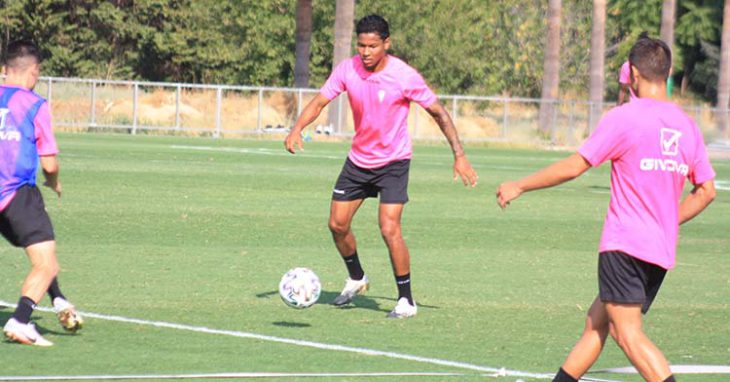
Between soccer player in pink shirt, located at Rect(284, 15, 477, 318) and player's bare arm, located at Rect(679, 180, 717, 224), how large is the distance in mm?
3138

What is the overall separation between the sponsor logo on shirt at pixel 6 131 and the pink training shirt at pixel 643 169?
3.69 meters

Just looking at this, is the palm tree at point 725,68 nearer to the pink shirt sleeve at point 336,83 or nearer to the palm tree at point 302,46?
the palm tree at point 302,46

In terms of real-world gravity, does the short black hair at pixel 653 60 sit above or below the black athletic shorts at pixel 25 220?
above

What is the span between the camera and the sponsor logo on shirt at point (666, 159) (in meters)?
6.90

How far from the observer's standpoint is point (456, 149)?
10648 mm

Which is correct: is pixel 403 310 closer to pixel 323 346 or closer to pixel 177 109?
pixel 323 346

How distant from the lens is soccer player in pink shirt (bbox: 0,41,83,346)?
878cm

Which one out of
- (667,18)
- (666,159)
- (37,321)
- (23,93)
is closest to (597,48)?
(667,18)

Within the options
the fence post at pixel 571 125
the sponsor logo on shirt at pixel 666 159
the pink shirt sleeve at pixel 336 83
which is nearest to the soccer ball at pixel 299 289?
the pink shirt sleeve at pixel 336 83

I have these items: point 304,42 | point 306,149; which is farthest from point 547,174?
point 304,42

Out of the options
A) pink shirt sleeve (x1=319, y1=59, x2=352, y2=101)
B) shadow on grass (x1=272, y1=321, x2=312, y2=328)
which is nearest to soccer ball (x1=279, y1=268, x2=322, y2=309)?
shadow on grass (x1=272, y1=321, x2=312, y2=328)

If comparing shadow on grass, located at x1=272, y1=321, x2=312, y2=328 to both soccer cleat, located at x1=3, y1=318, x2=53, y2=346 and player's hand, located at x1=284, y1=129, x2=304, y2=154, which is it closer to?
player's hand, located at x1=284, y1=129, x2=304, y2=154

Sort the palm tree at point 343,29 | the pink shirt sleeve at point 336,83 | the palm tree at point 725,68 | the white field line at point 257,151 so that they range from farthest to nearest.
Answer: the palm tree at point 725,68 < the palm tree at point 343,29 < the white field line at point 257,151 < the pink shirt sleeve at point 336,83

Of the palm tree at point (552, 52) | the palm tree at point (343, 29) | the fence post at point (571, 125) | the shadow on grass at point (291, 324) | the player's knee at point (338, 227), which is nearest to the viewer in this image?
the shadow on grass at point (291, 324)
